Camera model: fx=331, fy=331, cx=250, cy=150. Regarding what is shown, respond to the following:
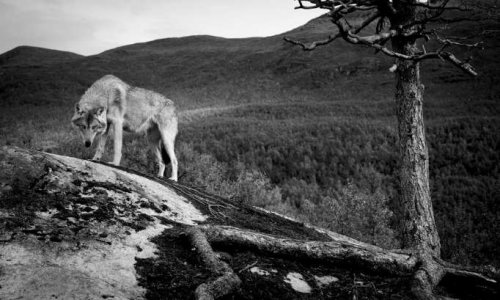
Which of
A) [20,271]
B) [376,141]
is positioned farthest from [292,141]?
[20,271]

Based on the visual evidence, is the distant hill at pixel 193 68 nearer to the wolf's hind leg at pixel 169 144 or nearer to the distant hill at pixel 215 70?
the distant hill at pixel 215 70

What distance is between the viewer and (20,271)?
1.95 metres

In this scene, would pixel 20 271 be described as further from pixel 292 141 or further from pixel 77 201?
pixel 292 141

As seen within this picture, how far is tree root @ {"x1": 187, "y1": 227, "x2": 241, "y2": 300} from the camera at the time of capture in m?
2.09

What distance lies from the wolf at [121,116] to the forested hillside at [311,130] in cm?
280

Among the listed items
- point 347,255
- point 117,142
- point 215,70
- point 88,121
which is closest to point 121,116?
point 117,142

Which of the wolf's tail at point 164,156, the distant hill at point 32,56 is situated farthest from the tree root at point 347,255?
the distant hill at point 32,56

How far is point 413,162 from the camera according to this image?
6.76 metres

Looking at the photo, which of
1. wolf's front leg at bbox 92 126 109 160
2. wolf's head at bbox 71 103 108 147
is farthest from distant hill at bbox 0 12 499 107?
wolf's head at bbox 71 103 108 147

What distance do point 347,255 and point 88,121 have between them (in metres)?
4.81

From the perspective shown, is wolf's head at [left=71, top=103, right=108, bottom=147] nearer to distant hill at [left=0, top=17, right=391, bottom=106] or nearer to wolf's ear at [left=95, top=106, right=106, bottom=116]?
wolf's ear at [left=95, top=106, right=106, bottom=116]

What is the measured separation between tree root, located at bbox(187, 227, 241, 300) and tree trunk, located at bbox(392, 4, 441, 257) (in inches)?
212

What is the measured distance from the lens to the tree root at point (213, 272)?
209cm

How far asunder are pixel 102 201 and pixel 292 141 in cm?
1832
